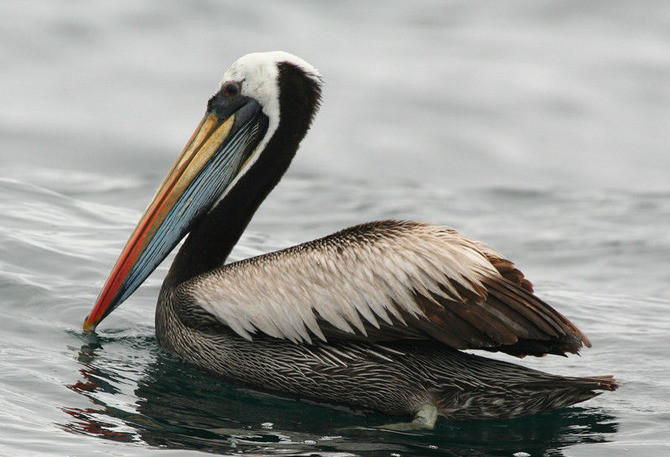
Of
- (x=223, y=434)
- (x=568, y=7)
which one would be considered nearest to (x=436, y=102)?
(x=568, y=7)

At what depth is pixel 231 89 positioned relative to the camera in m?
6.19

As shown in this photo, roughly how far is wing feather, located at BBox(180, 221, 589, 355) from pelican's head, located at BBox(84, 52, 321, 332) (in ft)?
2.19

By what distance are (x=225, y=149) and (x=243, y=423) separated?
168 cm

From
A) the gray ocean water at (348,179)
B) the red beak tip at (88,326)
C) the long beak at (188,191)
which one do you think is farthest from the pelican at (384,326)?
the red beak tip at (88,326)

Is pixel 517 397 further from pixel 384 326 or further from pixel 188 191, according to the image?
pixel 188 191

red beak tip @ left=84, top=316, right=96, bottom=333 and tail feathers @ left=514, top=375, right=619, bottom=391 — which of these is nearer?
tail feathers @ left=514, top=375, right=619, bottom=391

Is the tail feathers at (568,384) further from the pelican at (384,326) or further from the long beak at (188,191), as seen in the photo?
the long beak at (188,191)

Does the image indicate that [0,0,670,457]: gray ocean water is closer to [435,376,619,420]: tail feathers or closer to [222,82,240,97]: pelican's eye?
[435,376,619,420]: tail feathers

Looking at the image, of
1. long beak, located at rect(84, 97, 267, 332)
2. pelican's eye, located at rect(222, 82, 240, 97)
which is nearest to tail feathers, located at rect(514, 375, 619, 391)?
long beak, located at rect(84, 97, 267, 332)

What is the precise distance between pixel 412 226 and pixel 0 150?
22.1ft

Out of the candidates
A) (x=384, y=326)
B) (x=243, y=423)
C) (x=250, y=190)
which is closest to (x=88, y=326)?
(x=250, y=190)

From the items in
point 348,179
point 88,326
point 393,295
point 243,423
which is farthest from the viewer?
point 348,179

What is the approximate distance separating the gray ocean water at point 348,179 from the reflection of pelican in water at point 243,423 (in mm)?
16

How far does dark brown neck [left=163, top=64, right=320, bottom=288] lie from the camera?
609 centimetres
